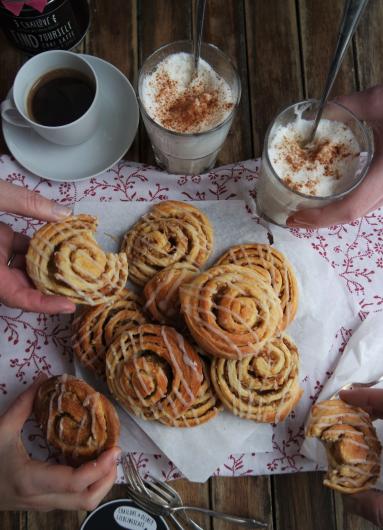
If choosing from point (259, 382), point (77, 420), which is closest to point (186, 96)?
point (259, 382)

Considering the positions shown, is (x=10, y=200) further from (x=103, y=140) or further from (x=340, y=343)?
(x=340, y=343)

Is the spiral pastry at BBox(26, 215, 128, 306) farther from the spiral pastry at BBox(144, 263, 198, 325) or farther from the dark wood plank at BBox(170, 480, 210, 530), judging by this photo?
the dark wood plank at BBox(170, 480, 210, 530)

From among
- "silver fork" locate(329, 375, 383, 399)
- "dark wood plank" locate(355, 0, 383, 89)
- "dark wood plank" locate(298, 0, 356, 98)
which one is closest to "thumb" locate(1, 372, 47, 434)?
"silver fork" locate(329, 375, 383, 399)

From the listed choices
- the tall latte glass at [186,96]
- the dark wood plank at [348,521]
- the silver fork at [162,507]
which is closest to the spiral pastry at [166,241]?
the tall latte glass at [186,96]

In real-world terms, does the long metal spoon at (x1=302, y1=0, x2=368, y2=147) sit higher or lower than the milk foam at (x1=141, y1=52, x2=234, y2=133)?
higher

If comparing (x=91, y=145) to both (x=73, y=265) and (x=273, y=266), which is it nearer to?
(x=73, y=265)

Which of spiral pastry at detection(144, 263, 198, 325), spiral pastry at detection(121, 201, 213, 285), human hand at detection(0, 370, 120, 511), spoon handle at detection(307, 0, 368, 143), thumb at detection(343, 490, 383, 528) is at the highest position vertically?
spoon handle at detection(307, 0, 368, 143)

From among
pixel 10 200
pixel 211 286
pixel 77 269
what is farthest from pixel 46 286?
pixel 211 286
